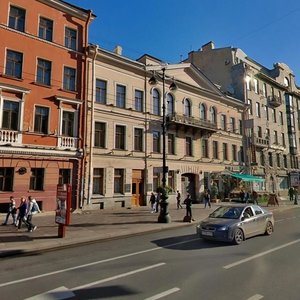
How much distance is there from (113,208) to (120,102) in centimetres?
929

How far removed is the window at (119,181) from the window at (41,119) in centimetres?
709

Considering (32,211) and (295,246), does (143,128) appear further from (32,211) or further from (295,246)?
(295,246)

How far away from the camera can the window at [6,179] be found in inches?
728

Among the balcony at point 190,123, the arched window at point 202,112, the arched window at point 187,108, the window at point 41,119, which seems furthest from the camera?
the arched window at point 202,112

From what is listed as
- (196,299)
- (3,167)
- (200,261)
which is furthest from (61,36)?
(196,299)

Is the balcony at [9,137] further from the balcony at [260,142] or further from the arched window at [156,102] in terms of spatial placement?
the balcony at [260,142]

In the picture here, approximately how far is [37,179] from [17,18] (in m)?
11.4

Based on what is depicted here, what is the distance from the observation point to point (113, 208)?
77.3ft

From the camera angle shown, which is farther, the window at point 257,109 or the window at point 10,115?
the window at point 257,109

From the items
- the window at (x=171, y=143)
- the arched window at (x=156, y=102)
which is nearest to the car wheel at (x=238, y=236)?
the window at (x=171, y=143)

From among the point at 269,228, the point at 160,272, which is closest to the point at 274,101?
the point at 269,228

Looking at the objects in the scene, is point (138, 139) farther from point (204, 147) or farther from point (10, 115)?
point (10, 115)

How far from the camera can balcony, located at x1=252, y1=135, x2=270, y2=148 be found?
39047mm

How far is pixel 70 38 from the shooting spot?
22.9 meters
